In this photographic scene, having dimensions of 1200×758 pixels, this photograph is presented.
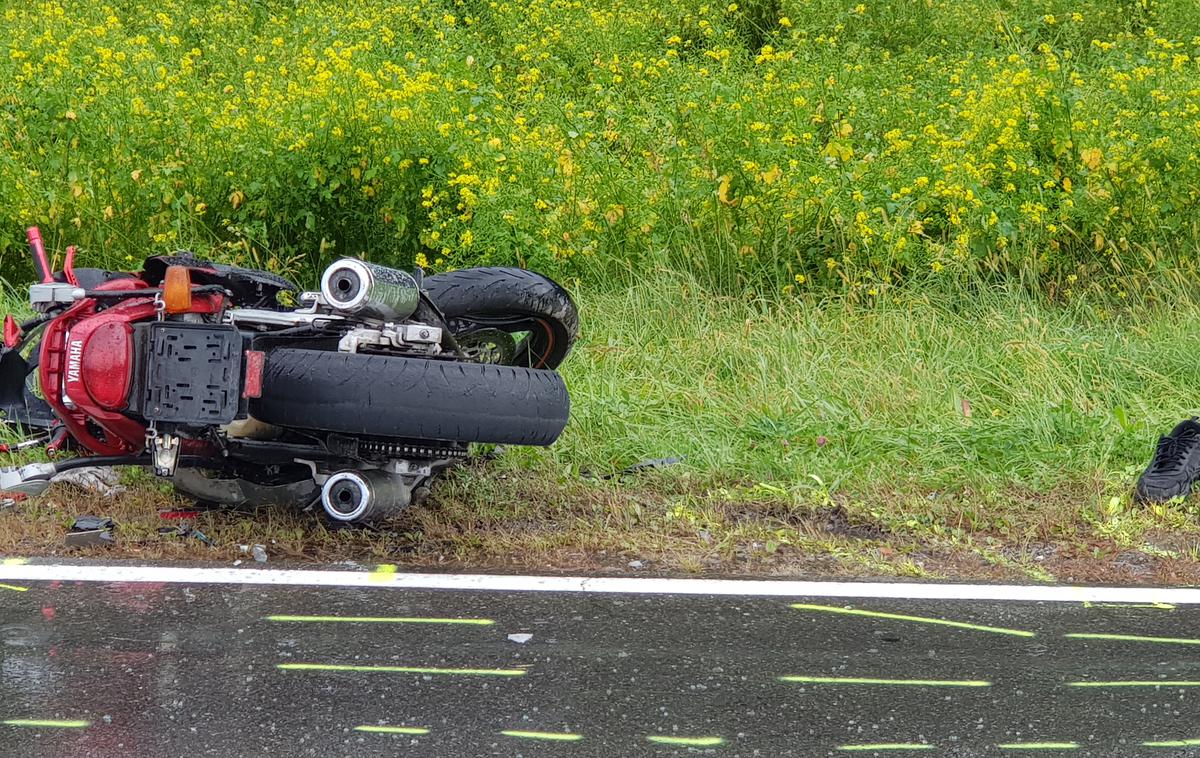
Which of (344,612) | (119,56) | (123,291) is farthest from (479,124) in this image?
(344,612)

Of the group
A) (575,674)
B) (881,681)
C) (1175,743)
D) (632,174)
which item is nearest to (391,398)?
(575,674)

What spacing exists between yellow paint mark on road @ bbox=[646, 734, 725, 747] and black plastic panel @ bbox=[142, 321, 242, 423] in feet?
6.04

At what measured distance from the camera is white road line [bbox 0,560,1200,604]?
4.27m

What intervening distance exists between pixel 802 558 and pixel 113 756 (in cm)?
246

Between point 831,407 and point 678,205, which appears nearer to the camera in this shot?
point 831,407

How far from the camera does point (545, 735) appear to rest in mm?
3244

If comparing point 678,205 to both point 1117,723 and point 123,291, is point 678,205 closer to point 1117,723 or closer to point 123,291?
point 123,291

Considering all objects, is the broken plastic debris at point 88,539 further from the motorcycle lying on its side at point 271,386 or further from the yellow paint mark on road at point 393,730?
the yellow paint mark on road at point 393,730

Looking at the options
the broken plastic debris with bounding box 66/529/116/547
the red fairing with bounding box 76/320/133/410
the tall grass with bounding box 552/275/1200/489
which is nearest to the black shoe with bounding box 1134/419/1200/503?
the tall grass with bounding box 552/275/1200/489

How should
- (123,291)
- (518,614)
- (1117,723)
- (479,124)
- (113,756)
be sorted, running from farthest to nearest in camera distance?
(479,124) < (123,291) < (518,614) < (1117,723) < (113,756)

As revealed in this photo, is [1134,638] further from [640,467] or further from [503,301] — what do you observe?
[503,301]

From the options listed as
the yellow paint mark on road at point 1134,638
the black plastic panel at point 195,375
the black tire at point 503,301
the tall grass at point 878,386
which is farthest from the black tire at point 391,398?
the yellow paint mark on road at point 1134,638

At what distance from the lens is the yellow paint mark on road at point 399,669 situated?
3.61 metres

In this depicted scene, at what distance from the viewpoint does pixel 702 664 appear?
3688 millimetres
